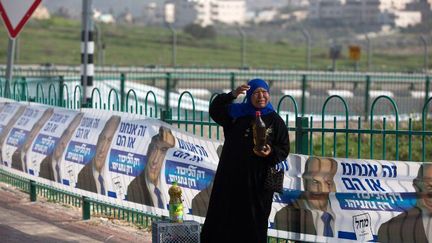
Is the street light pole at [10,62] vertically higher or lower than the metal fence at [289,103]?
higher

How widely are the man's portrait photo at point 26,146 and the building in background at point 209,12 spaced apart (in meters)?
84.4

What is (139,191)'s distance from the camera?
10.2 meters

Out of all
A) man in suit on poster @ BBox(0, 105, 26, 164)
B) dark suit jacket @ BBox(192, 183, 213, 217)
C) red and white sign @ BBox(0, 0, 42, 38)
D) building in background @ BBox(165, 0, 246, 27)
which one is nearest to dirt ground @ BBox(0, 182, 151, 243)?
man in suit on poster @ BBox(0, 105, 26, 164)

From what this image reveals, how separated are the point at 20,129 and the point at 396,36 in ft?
194

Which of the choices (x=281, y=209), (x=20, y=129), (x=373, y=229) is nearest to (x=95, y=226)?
(x=20, y=129)

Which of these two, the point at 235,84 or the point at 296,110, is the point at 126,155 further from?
the point at 235,84

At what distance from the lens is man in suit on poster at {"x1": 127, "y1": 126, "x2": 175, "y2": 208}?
9750 millimetres

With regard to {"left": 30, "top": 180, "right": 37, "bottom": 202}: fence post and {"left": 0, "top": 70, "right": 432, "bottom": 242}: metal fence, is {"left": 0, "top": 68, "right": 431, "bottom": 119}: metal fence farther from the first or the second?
{"left": 30, "top": 180, "right": 37, "bottom": 202}: fence post

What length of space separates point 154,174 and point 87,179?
140 cm

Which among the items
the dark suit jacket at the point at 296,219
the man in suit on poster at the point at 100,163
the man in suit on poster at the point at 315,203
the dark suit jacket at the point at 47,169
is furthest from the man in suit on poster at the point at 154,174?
the dark suit jacket at the point at 47,169

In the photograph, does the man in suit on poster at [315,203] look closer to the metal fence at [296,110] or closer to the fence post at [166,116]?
the metal fence at [296,110]

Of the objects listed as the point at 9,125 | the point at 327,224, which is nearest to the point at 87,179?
the point at 9,125

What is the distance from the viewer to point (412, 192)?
7.79m

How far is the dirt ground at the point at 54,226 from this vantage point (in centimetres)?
1030
